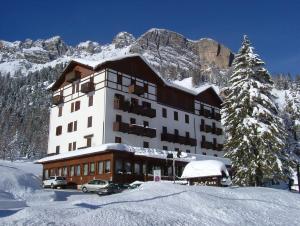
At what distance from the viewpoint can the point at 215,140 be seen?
62500 millimetres

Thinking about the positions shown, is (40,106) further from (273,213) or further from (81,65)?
(273,213)

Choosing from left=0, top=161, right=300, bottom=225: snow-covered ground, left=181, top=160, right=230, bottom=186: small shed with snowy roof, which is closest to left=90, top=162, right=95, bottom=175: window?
left=181, top=160, right=230, bottom=186: small shed with snowy roof

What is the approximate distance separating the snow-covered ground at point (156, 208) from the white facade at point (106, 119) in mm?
22142

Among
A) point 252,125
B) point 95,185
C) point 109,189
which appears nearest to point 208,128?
point 252,125

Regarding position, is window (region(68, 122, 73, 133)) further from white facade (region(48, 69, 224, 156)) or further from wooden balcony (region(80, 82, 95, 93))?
wooden balcony (region(80, 82, 95, 93))

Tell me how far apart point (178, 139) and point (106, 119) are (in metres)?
12.5

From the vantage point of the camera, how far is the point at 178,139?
54031 millimetres

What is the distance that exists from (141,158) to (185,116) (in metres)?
15.0

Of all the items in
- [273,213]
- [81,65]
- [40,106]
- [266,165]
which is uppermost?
[40,106]

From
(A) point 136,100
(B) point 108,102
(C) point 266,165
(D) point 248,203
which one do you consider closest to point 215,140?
(A) point 136,100

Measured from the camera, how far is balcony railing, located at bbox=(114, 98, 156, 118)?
47.2 metres

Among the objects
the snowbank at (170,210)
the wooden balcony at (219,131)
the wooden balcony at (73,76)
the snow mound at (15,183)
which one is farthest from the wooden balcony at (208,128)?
the snow mound at (15,183)

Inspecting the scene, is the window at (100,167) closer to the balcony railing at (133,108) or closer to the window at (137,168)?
the window at (137,168)

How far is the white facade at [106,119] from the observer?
152 ft
